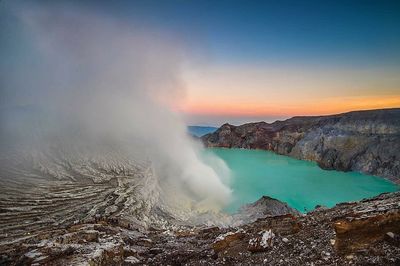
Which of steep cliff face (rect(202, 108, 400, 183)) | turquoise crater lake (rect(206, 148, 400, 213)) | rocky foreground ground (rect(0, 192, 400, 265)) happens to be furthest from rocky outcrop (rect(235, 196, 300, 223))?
steep cliff face (rect(202, 108, 400, 183))

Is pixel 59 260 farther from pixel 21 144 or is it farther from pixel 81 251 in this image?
pixel 21 144

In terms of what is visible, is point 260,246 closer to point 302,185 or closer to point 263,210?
point 263,210

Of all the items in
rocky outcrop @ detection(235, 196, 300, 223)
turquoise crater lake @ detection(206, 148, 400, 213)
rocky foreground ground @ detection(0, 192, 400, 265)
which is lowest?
turquoise crater lake @ detection(206, 148, 400, 213)

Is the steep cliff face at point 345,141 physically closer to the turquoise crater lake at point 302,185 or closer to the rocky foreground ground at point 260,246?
the turquoise crater lake at point 302,185

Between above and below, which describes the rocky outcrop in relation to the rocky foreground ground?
below

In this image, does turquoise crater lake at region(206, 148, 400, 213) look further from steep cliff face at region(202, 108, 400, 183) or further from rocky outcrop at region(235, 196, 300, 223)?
steep cliff face at region(202, 108, 400, 183)
